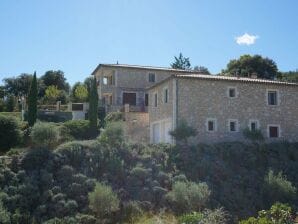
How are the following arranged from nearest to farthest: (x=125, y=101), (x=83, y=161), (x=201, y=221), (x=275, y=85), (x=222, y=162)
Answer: (x=201, y=221), (x=83, y=161), (x=222, y=162), (x=275, y=85), (x=125, y=101)

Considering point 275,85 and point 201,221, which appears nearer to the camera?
point 201,221

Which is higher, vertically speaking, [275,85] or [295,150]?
[275,85]

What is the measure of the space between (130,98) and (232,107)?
16788 mm

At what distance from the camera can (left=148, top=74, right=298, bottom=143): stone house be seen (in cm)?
3103

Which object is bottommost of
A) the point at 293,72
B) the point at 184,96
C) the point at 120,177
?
the point at 120,177

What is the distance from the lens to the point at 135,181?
934 inches

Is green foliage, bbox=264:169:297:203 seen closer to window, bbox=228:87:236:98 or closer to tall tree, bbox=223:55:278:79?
window, bbox=228:87:236:98

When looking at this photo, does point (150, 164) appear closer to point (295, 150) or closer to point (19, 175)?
point (19, 175)

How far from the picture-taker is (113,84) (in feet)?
155

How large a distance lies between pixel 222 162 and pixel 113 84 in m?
22.2

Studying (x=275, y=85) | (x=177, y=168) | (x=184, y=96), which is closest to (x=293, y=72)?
(x=275, y=85)

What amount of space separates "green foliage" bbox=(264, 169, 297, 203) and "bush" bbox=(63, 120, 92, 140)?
15610 mm

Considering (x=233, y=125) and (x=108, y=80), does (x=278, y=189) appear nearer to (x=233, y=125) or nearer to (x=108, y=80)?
(x=233, y=125)

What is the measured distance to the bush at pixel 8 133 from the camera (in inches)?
1064
